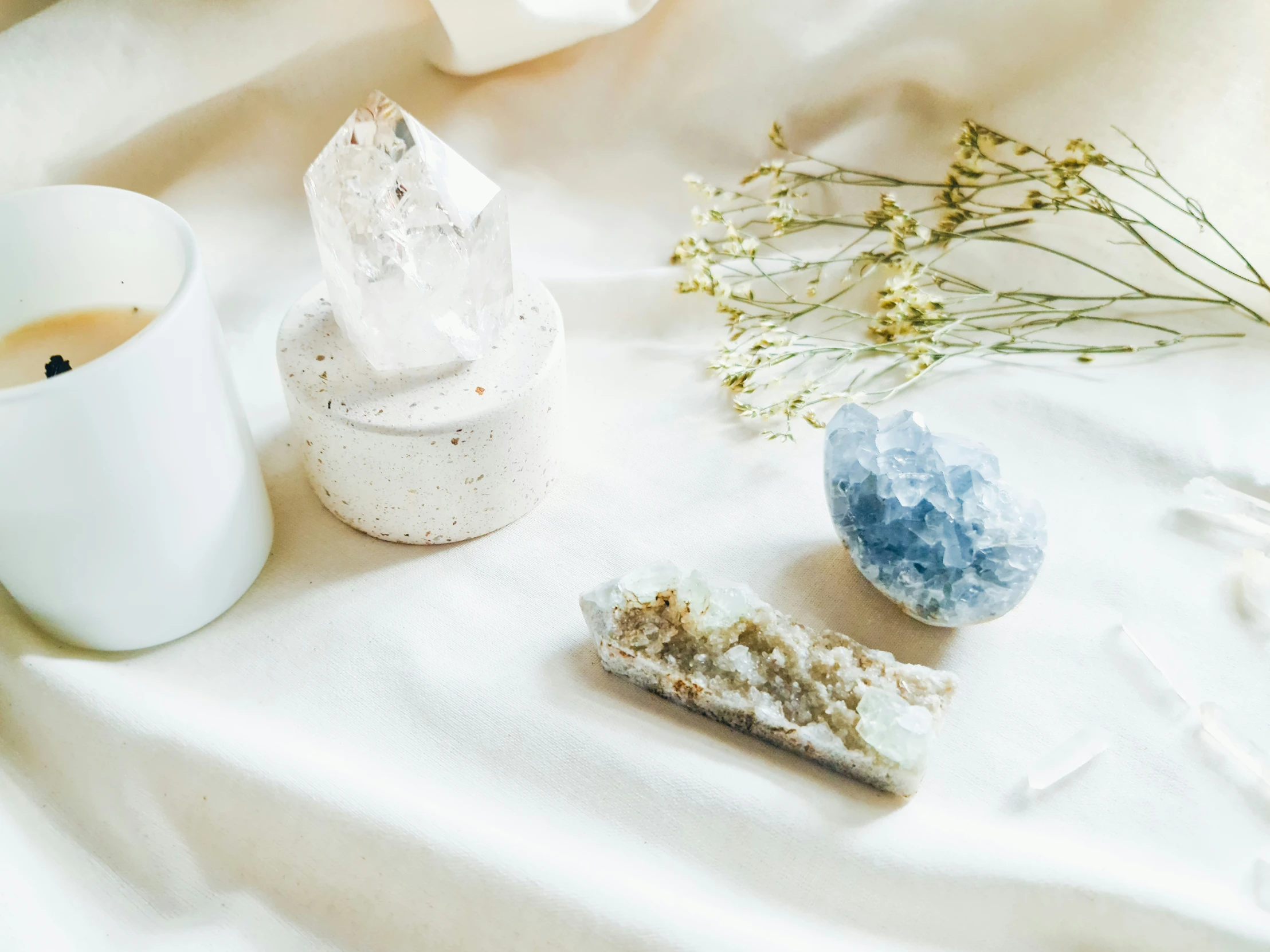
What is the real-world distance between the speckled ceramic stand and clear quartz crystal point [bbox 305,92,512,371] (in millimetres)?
30

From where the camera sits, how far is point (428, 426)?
28.4 inches

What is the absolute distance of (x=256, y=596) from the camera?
775mm

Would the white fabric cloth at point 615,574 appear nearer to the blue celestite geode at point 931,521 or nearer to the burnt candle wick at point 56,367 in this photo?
the blue celestite geode at point 931,521

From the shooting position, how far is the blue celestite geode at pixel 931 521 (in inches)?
27.1

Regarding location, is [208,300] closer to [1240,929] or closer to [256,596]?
[256,596]

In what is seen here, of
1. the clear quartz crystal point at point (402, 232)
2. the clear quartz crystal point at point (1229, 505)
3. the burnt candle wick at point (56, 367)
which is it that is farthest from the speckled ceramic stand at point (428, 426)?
the clear quartz crystal point at point (1229, 505)

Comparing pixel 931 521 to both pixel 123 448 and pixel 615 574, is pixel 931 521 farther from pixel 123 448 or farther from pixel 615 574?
pixel 123 448

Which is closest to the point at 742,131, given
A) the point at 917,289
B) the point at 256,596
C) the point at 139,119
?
the point at 917,289

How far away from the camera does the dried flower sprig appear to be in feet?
3.09

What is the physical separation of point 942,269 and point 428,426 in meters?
0.56

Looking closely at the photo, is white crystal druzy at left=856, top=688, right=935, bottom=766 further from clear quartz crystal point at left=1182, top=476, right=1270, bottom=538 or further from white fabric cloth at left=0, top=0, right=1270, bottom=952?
clear quartz crystal point at left=1182, top=476, right=1270, bottom=538

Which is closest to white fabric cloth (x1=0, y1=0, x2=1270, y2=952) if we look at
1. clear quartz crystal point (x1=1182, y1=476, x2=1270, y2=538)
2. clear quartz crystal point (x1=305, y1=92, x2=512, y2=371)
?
clear quartz crystal point (x1=1182, y1=476, x2=1270, y2=538)

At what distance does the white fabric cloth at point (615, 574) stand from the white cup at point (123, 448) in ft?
0.15

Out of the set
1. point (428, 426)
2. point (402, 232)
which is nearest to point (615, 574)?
point (428, 426)
